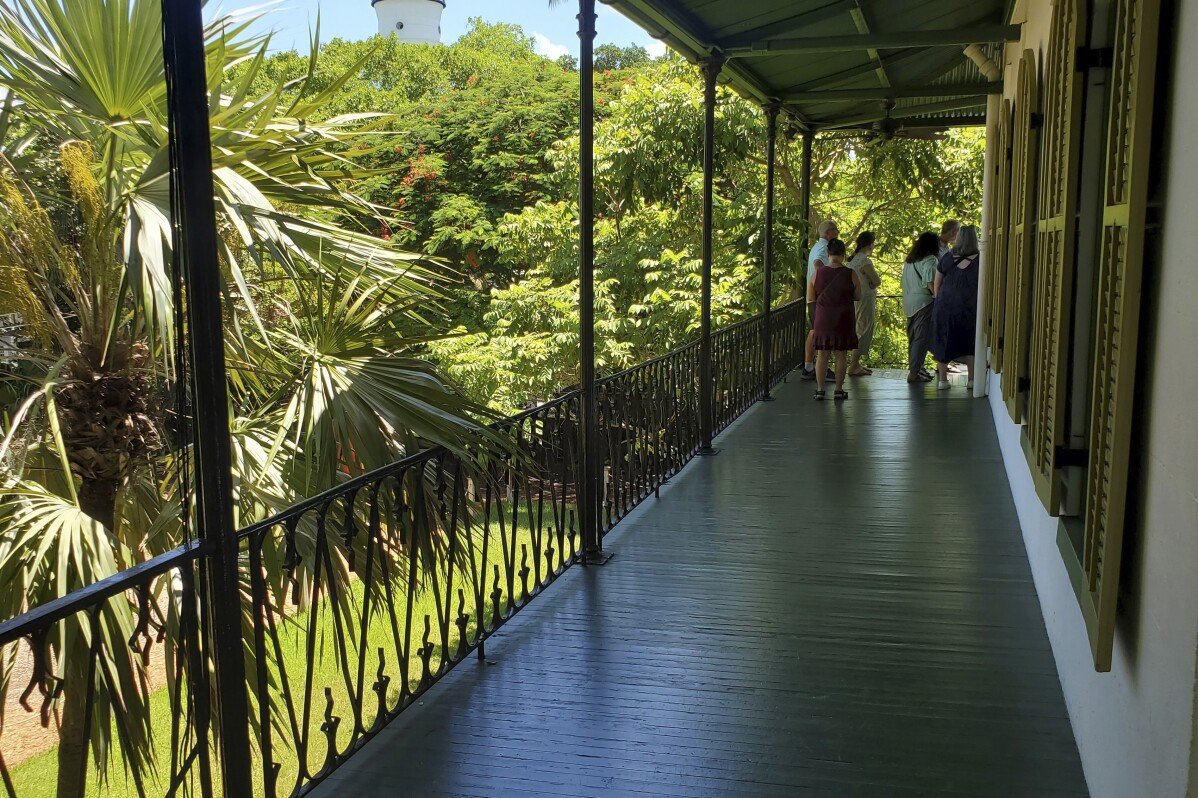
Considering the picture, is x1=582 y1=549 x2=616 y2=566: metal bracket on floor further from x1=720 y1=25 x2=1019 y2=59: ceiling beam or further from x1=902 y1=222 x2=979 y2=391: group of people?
x1=902 y1=222 x2=979 y2=391: group of people

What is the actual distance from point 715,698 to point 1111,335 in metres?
2.00

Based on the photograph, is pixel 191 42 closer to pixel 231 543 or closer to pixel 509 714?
pixel 231 543

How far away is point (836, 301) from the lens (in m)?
9.30

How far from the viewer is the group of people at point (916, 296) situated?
923 centimetres

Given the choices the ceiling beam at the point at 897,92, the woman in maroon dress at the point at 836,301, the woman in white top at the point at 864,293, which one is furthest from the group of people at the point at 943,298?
the ceiling beam at the point at 897,92

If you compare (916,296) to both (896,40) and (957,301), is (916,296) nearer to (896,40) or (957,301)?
(957,301)

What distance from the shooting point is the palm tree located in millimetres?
3857

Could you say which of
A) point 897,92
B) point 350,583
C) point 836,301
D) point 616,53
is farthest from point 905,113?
point 616,53

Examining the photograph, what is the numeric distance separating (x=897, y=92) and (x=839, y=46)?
279 cm

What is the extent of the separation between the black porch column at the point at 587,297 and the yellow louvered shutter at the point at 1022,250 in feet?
6.09

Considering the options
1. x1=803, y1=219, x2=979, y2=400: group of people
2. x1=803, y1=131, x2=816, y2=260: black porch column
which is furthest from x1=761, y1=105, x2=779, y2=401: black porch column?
x1=803, y1=131, x2=816, y2=260: black porch column

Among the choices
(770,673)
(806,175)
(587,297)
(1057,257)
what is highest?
(806,175)

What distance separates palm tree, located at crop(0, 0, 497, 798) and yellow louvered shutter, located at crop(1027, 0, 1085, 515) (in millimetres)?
1964

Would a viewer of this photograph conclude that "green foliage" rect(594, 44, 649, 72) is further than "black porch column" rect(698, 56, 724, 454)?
Yes
